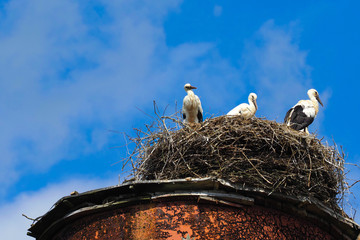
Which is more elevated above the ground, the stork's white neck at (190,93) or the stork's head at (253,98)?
the stork's white neck at (190,93)

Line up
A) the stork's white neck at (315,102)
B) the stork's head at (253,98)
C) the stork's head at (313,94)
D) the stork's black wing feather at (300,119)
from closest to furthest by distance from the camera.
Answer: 1. the stork's black wing feather at (300,119)
2. the stork's head at (253,98)
3. the stork's white neck at (315,102)
4. the stork's head at (313,94)

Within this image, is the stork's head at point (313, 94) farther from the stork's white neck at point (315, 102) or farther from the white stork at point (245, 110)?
the white stork at point (245, 110)

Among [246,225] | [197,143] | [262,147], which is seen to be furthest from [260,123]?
[246,225]

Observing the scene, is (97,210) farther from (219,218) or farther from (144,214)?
(219,218)

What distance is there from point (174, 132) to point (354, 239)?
329 cm

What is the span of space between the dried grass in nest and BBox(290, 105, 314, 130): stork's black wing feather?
3486 mm

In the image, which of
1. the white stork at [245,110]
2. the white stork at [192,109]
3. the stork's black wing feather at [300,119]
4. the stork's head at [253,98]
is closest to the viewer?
the white stork at [245,110]

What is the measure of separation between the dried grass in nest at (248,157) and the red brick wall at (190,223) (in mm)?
445

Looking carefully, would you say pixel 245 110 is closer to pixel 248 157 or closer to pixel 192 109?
pixel 192 109

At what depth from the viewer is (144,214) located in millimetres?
8359

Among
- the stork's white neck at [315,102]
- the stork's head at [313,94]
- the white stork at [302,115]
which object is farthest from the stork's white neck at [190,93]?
the stork's head at [313,94]

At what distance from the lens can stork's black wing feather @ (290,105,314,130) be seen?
13422 mm

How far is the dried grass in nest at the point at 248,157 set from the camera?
8.78 metres

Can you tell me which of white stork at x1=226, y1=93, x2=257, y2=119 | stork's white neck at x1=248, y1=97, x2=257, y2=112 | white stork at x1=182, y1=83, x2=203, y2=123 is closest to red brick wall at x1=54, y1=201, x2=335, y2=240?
white stork at x1=226, y1=93, x2=257, y2=119
